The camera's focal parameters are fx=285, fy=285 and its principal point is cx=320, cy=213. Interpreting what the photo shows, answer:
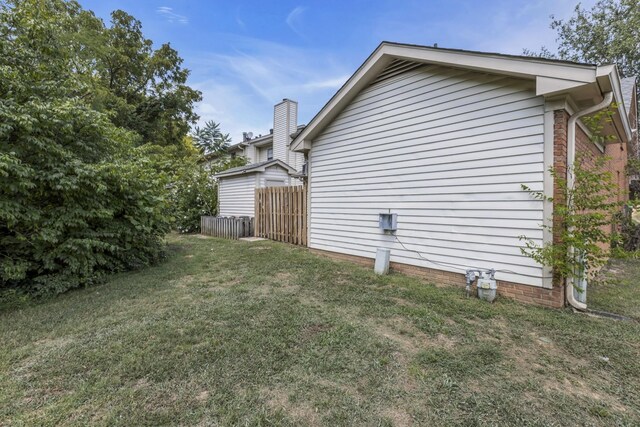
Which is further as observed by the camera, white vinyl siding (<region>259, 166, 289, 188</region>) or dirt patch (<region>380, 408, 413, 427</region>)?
white vinyl siding (<region>259, 166, 289, 188</region>)

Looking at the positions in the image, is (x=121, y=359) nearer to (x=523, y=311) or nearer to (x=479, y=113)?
(x=523, y=311)

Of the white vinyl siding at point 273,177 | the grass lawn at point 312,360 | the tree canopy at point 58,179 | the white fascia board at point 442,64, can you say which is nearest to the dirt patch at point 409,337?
the grass lawn at point 312,360

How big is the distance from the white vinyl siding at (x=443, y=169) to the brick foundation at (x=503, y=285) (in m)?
0.11

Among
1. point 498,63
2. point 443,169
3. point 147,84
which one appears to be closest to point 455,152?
point 443,169

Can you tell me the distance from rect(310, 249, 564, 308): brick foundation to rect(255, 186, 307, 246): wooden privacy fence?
2.63 meters

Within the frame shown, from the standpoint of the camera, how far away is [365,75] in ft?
20.7

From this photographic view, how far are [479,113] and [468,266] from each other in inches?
102

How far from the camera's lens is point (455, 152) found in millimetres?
5062

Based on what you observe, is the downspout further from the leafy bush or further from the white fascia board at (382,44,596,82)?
the leafy bush

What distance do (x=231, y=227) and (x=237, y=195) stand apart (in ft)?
6.75

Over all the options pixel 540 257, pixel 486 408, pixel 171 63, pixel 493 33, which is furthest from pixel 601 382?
pixel 171 63

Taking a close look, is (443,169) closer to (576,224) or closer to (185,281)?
(576,224)

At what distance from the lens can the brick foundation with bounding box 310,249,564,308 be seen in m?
4.05

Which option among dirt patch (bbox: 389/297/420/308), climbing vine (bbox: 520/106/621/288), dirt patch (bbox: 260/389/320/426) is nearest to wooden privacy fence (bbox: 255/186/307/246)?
dirt patch (bbox: 389/297/420/308)
